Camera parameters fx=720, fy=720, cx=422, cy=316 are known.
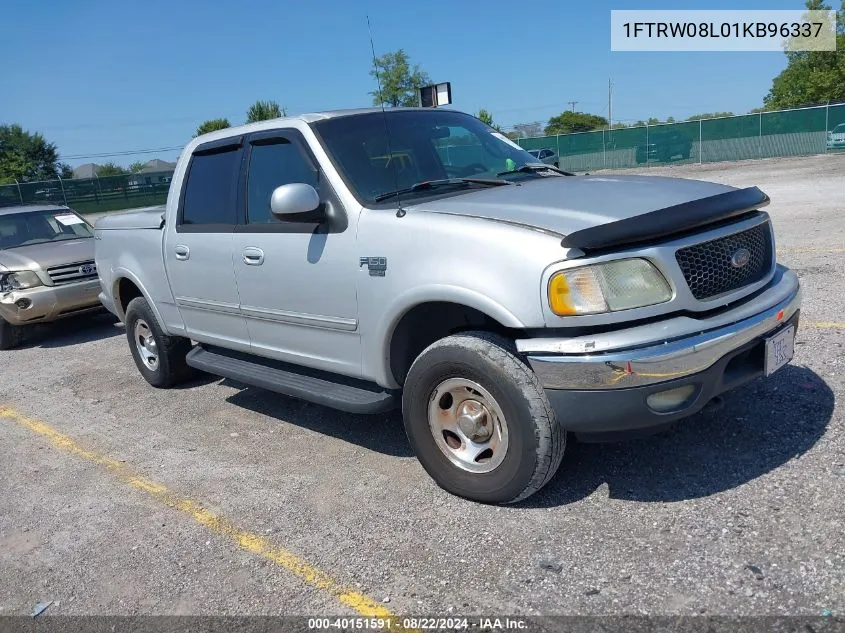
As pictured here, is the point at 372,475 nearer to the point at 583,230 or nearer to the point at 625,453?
the point at 625,453

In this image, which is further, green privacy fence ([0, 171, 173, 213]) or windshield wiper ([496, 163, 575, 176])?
green privacy fence ([0, 171, 173, 213])

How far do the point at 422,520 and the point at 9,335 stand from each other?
7384 millimetres

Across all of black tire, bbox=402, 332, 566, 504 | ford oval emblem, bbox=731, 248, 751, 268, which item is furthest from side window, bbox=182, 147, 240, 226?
ford oval emblem, bbox=731, 248, 751, 268

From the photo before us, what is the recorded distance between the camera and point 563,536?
10.5 feet

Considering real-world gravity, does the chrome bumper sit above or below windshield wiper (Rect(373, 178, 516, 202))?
below

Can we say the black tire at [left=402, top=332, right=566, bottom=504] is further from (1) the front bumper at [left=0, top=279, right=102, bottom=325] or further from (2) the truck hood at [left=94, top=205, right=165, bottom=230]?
(1) the front bumper at [left=0, top=279, right=102, bottom=325]

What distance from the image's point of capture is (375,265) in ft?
12.2

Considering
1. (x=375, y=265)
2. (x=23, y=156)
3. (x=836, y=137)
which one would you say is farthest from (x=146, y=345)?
(x=23, y=156)

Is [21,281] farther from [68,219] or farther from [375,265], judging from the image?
[375,265]

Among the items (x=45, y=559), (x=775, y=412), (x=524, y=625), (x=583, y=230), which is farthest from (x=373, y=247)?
(x=775, y=412)

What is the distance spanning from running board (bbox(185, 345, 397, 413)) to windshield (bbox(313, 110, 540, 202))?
3.57 feet

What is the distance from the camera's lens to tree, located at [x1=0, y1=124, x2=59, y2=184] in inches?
2601

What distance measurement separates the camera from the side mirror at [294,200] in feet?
12.3

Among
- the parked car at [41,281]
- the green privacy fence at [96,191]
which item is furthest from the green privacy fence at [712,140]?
the parked car at [41,281]
